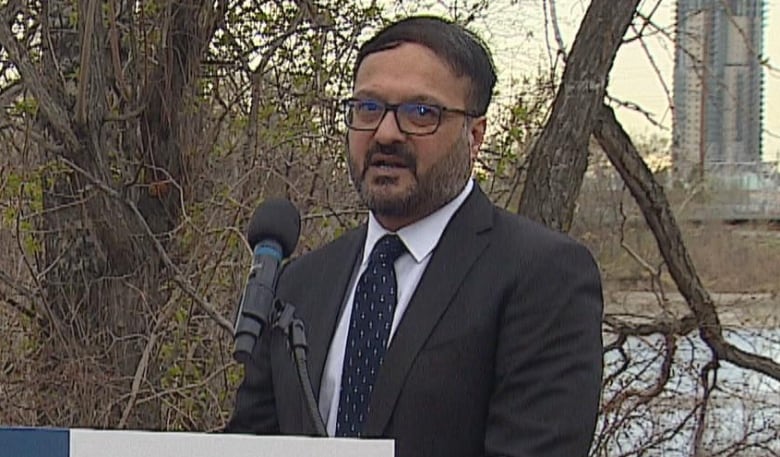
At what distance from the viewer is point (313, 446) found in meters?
1.67

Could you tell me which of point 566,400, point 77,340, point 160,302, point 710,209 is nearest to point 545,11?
point 710,209

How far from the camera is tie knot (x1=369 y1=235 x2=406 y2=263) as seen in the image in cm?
204

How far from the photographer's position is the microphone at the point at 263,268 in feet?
5.61

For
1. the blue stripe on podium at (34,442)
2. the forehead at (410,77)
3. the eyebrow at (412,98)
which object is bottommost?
the blue stripe on podium at (34,442)

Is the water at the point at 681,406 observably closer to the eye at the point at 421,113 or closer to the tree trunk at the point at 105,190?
the tree trunk at the point at 105,190

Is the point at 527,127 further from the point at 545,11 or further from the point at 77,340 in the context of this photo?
the point at 77,340

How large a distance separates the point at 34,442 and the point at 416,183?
693 millimetres

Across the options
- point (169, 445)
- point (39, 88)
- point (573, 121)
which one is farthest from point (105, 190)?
point (169, 445)

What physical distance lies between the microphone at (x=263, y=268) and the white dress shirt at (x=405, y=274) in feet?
0.67

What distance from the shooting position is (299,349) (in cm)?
177

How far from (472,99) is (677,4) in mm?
3575

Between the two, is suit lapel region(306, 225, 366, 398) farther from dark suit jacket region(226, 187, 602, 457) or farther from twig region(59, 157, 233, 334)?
twig region(59, 157, 233, 334)

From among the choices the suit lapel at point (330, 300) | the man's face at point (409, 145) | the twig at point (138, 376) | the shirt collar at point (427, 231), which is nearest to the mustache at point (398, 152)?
the man's face at point (409, 145)

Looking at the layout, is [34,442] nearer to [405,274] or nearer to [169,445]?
[169,445]
